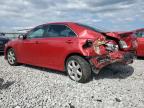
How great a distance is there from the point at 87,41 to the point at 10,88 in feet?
7.13

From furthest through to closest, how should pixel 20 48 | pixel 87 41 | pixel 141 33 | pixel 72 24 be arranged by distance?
1. pixel 141 33
2. pixel 20 48
3. pixel 72 24
4. pixel 87 41

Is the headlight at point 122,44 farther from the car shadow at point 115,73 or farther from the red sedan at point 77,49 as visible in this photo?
the car shadow at point 115,73

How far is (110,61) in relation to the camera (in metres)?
6.49

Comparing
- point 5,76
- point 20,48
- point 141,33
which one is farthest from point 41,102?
point 141,33

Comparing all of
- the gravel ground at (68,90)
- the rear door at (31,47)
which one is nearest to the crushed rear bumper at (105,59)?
the gravel ground at (68,90)

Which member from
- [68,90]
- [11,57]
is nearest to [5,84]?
[68,90]

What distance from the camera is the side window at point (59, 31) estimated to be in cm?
707

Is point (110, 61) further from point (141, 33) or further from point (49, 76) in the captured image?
point (141, 33)

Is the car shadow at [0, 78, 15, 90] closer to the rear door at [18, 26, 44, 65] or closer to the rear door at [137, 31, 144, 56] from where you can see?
the rear door at [18, 26, 44, 65]

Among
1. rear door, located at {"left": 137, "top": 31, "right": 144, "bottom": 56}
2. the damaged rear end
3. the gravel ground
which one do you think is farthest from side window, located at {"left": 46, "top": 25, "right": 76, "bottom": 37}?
rear door, located at {"left": 137, "top": 31, "right": 144, "bottom": 56}

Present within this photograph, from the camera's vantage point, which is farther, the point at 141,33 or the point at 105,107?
the point at 141,33

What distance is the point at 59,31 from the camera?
24.3 ft

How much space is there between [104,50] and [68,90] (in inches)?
54.9

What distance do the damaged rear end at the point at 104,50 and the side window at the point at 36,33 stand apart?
1.93 metres
